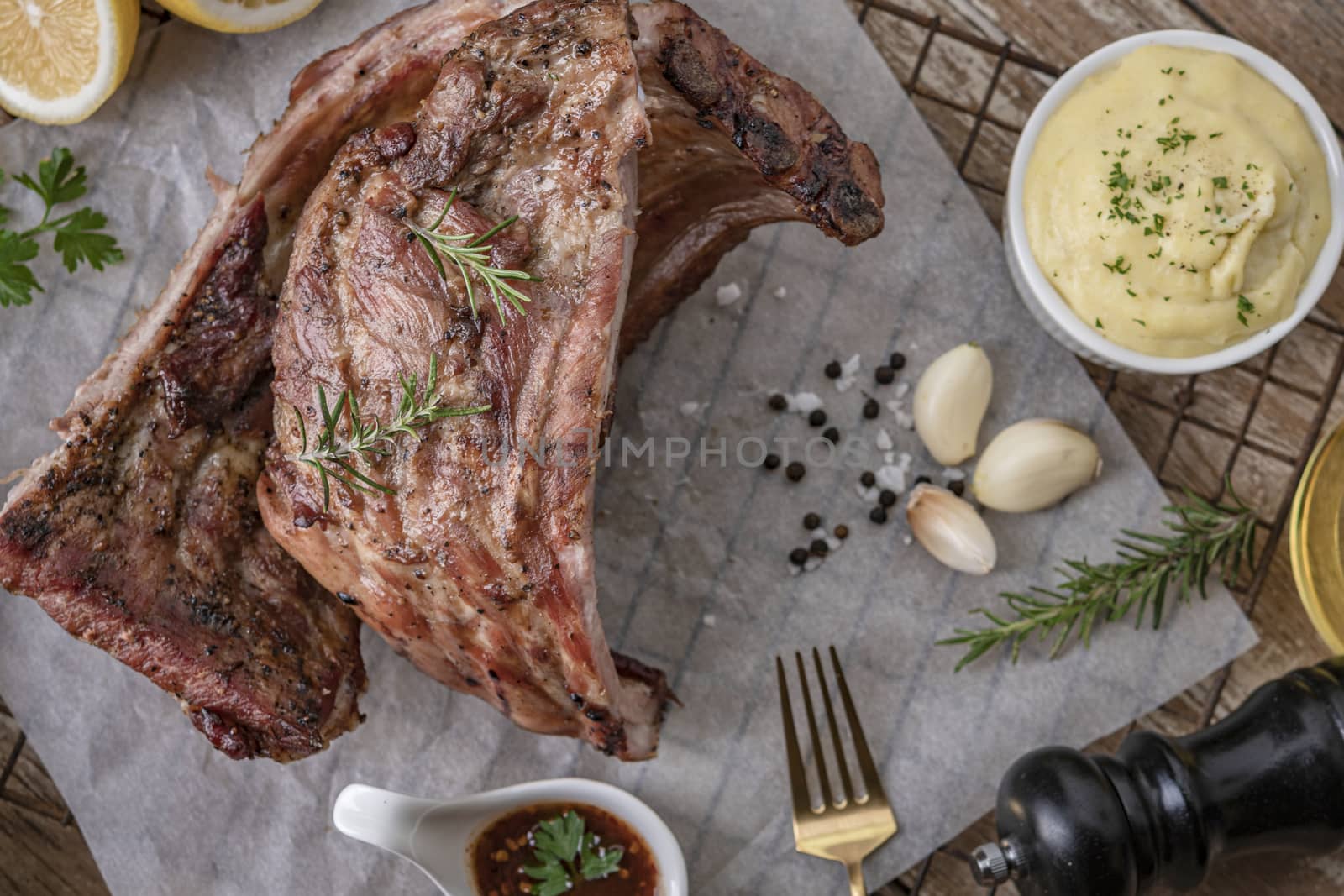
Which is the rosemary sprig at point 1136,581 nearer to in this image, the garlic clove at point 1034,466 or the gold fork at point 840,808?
the garlic clove at point 1034,466

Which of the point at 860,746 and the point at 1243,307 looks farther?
the point at 860,746

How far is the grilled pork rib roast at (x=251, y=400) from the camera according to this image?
83.7 inches

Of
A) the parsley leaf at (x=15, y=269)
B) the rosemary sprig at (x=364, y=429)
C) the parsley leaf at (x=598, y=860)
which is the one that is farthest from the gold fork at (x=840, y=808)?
the parsley leaf at (x=15, y=269)

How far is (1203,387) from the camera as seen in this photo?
2777 mm

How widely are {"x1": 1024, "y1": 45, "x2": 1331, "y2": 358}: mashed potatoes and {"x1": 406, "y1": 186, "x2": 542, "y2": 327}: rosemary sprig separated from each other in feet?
4.23

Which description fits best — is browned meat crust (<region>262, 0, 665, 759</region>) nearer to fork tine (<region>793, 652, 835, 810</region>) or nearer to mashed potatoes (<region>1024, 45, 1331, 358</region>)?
fork tine (<region>793, 652, 835, 810</region>)

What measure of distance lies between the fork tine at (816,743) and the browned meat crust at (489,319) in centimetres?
81

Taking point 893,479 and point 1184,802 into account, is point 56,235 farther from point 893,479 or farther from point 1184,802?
point 1184,802

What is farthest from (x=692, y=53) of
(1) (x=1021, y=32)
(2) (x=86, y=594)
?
(2) (x=86, y=594)

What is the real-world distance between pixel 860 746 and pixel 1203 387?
50.1 inches

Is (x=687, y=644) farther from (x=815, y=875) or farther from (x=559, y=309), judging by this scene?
(x=559, y=309)

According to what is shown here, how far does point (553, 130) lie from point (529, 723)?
122cm

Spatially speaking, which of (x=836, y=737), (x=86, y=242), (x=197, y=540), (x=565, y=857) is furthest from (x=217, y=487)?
(x=836, y=737)

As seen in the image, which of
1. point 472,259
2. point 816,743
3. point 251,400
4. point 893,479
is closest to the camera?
point 472,259
